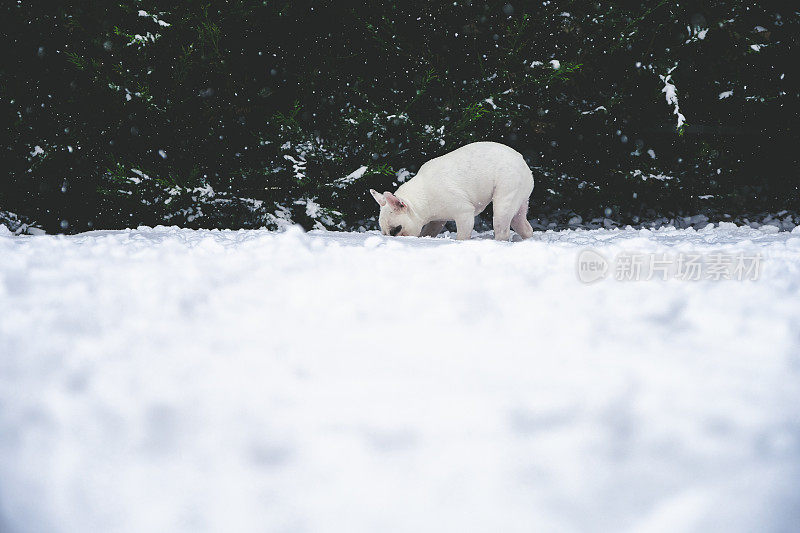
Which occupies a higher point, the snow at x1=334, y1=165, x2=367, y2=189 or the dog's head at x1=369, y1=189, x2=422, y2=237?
the snow at x1=334, y1=165, x2=367, y2=189

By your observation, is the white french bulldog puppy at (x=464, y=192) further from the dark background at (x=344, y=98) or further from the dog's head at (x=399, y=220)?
the dark background at (x=344, y=98)

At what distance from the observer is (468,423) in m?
0.69

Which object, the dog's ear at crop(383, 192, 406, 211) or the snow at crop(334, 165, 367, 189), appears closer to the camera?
the dog's ear at crop(383, 192, 406, 211)

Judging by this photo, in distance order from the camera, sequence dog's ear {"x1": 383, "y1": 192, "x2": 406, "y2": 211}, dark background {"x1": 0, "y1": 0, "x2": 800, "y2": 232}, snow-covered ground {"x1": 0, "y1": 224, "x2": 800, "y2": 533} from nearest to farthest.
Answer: snow-covered ground {"x1": 0, "y1": 224, "x2": 800, "y2": 533} → dog's ear {"x1": 383, "y1": 192, "x2": 406, "y2": 211} → dark background {"x1": 0, "y1": 0, "x2": 800, "y2": 232}

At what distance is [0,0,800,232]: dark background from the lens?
385cm

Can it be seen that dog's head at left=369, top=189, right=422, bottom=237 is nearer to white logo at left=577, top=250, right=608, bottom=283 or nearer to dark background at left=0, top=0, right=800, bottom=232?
dark background at left=0, top=0, right=800, bottom=232

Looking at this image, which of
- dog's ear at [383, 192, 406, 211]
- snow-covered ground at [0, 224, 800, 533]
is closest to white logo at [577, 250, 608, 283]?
snow-covered ground at [0, 224, 800, 533]

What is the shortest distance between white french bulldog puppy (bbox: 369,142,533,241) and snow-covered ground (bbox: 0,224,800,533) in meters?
2.08

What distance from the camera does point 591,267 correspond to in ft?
4.56

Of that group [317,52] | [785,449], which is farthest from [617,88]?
[785,449]

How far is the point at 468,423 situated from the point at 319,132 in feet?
12.4

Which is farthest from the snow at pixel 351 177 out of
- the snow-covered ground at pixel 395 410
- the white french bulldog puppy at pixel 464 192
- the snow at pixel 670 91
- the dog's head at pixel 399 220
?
the snow-covered ground at pixel 395 410
